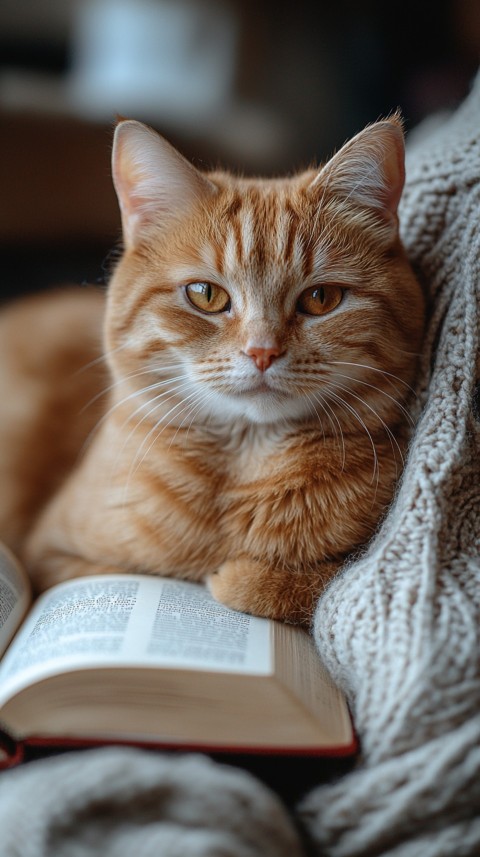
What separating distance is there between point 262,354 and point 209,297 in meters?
0.16

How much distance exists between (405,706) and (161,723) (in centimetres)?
28

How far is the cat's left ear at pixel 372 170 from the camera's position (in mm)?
1021

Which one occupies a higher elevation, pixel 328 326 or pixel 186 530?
pixel 328 326

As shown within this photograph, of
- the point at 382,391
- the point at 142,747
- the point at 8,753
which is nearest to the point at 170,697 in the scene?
the point at 142,747

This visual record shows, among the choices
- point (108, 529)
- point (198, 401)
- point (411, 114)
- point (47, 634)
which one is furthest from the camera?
point (411, 114)

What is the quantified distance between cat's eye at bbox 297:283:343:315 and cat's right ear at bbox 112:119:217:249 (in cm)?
→ 23

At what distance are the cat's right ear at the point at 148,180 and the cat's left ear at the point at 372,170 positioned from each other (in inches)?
7.4

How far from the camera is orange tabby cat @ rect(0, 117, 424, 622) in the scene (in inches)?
40.3

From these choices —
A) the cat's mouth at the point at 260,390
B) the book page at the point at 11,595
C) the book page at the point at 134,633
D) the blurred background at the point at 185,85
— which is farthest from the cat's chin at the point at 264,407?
the blurred background at the point at 185,85

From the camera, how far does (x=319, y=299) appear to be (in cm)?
105

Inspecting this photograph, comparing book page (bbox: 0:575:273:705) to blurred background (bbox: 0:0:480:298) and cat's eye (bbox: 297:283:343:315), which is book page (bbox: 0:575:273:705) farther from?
blurred background (bbox: 0:0:480:298)

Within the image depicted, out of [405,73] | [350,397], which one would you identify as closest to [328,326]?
[350,397]

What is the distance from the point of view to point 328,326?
40.3 inches

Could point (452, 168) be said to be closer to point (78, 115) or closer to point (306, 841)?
point (306, 841)
